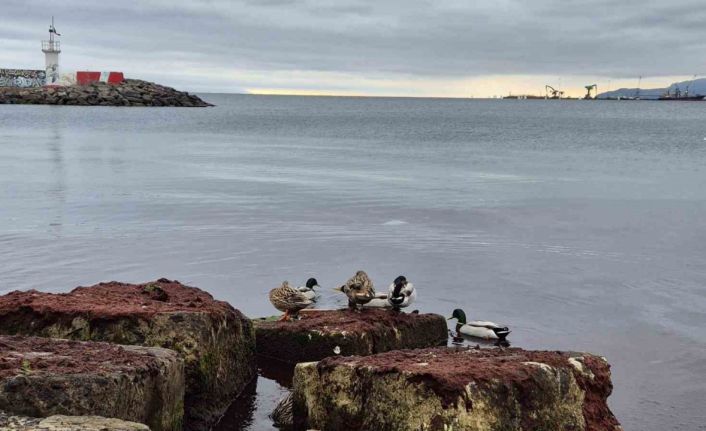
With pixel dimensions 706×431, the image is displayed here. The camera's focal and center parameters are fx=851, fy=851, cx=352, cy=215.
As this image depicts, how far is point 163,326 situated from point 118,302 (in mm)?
1010

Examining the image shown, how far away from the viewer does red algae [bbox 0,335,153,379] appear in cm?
671

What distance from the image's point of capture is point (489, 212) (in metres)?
25.6

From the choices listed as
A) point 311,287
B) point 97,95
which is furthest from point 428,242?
point 97,95

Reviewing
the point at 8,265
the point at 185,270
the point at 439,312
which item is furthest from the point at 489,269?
the point at 8,265

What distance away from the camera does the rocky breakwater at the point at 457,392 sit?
7402 millimetres

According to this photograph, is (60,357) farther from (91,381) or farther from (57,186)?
(57,186)

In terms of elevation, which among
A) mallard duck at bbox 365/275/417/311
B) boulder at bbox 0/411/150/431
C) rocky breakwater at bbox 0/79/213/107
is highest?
rocky breakwater at bbox 0/79/213/107

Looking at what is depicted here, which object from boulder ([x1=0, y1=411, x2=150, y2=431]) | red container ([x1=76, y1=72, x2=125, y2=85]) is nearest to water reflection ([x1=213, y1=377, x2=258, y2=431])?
boulder ([x1=0, y1=411, x2=150, y2=431])

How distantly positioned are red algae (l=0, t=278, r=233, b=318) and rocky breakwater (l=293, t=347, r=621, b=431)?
1594 mm

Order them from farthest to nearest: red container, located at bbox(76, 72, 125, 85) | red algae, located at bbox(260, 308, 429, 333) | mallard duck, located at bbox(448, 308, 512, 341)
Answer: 1. red container, located at bbox(76, 72, 125, 85)
2. mallard duck, located at bbox(448, 308, 512, 341)
3. red algae, located at bbox(260, 308, 429, 333)

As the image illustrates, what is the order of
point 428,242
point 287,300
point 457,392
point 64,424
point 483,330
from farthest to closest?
point 428,242 → point 483,330 → point 287,300 → point 457,392 → point 64,424

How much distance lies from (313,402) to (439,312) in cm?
641

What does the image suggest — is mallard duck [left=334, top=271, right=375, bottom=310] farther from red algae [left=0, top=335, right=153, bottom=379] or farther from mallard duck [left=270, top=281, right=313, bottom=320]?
red algae [left=0, top=335, right=153, bottom=379]

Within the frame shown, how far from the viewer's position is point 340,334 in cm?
1070
